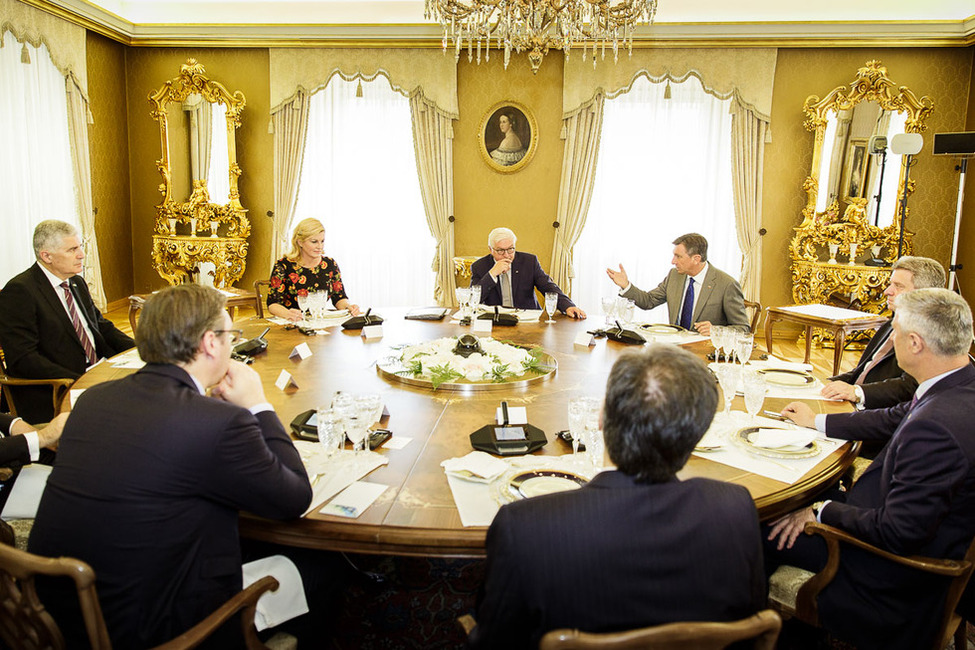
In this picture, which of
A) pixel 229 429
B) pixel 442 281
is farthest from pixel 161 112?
pixel 229 429

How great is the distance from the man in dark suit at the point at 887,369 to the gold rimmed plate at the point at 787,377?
0.09m

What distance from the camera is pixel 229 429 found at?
1.50 meters

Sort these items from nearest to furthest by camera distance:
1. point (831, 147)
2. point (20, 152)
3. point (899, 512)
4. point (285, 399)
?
point (899, 512), point (285, 399), point (20, 152), point (831, 147)

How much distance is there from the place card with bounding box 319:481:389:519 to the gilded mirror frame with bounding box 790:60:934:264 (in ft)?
→ 20.4

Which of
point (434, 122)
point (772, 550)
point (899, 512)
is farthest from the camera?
point (434, 122)

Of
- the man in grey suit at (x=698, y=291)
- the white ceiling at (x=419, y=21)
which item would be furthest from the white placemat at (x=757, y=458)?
the white ceiling at (x=419, y=21)

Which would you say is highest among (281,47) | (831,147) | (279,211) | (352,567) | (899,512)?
(281,47)

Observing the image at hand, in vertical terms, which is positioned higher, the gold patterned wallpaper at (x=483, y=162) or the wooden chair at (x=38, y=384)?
the gold patterned wallpaper at (x=483, y=162)

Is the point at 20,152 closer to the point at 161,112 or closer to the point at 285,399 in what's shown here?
the point at 161,112

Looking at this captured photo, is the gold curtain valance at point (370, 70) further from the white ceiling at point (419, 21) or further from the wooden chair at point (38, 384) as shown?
the wooden chair at point (38, 384)

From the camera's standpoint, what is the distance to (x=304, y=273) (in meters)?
4.63

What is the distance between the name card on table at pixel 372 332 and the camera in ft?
12.1

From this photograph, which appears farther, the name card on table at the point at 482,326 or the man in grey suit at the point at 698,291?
the man in grey suit at the point at 698,291

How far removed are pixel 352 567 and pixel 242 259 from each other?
5.62 m
